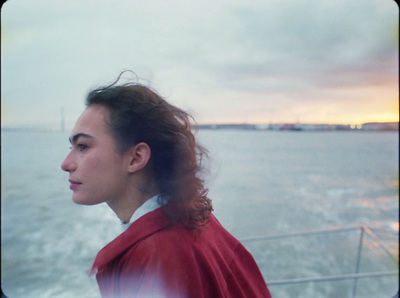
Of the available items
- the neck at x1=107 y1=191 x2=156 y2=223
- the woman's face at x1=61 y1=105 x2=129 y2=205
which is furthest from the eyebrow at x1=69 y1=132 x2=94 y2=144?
the neck at x1=107 y1=191 x2=156 y2=223

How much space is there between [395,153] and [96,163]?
40.2 meters

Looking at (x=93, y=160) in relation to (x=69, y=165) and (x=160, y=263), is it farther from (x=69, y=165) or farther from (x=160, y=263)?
(x=160, y=263)

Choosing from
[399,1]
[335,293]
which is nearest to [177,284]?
[399,1]

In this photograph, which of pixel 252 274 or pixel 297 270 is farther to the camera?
pixel 297 270

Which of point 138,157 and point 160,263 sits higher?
point 138,157

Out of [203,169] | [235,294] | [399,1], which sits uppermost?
[399,1]

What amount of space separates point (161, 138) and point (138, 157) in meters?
0.06

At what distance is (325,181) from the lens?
18.1m

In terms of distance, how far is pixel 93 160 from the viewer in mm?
646

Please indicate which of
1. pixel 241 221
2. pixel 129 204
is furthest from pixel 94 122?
pixel 241 221

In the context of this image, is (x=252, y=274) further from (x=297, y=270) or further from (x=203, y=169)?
(x=297, y=270)

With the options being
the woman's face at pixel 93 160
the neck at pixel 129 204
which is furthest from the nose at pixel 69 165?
the neck at pixel 129 204

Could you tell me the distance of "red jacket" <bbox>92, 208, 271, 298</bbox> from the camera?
0.56 m

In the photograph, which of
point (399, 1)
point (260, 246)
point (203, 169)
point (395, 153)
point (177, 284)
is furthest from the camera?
point (395, 153)
